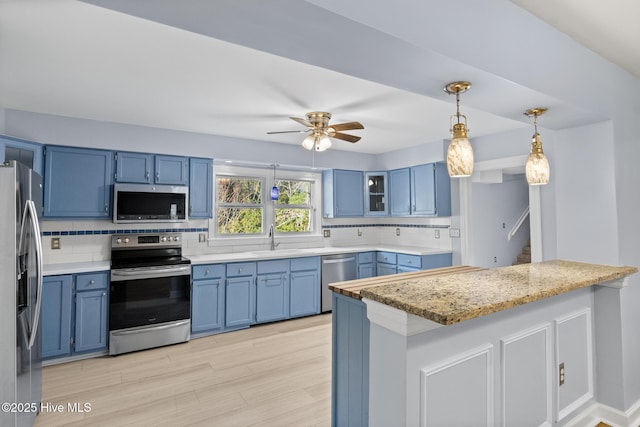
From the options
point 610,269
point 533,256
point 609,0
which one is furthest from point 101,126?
point 533,256

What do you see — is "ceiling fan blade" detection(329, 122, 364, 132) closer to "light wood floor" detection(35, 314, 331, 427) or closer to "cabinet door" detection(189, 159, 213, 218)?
"cabinet door" detection(189, 159, 213, 218)

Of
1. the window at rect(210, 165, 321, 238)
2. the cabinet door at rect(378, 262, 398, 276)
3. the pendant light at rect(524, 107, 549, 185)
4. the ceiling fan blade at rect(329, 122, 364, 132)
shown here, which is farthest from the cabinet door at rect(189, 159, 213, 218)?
the pendant light at rect(524, 107, 549, 185)

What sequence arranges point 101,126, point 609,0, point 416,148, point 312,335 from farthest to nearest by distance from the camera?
point 416,148 → point 312,335 → point 101,126 → point 609,0

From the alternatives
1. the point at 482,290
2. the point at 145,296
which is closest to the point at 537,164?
the point at 482,290

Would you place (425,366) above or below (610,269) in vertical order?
below

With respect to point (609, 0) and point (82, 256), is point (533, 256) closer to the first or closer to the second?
point (609, 0)

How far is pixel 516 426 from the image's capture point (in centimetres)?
166

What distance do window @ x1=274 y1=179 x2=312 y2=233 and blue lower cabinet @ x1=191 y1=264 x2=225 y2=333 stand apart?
1.36m

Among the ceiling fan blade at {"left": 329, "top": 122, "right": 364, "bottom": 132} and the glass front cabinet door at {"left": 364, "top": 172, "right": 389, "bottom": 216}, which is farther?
the glass front cabinet door at {"left": 364, "top": 172, "right": 389, "bottom": 216}

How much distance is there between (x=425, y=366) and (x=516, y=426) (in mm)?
803

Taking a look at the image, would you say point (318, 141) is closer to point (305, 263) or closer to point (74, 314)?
point (305, 263)

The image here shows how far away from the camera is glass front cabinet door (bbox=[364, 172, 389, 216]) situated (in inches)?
213

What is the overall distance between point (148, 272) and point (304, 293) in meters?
1.92

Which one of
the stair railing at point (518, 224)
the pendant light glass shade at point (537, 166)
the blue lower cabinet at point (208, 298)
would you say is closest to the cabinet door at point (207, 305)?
the blue lower cabinet at point (208, 298)
